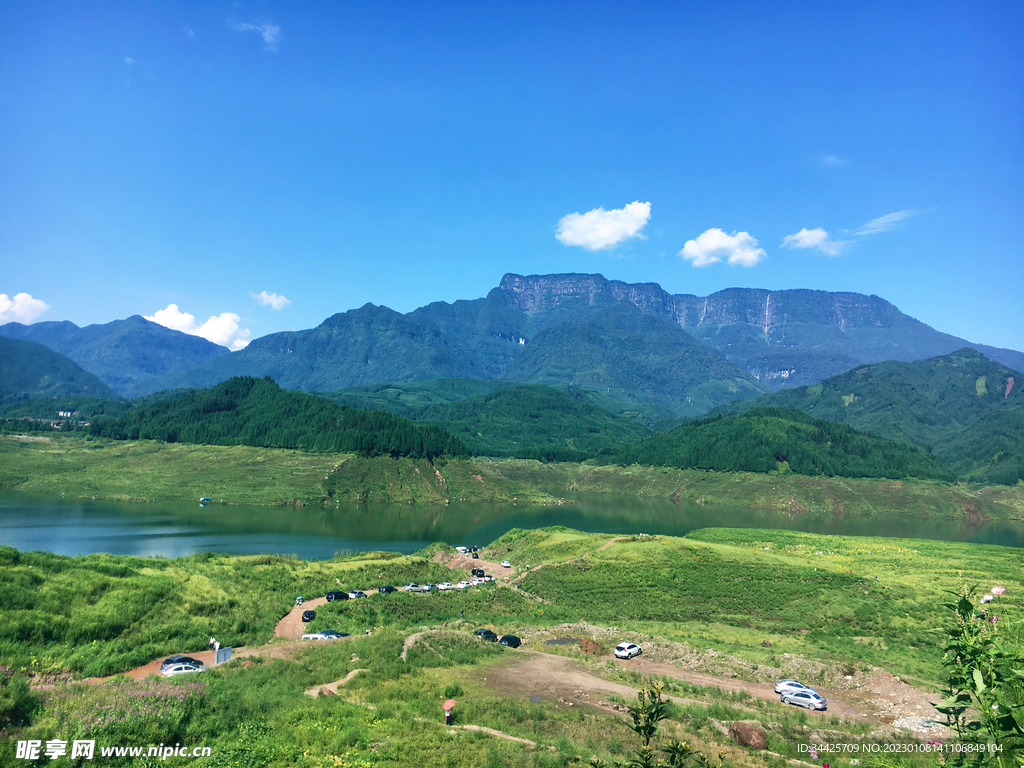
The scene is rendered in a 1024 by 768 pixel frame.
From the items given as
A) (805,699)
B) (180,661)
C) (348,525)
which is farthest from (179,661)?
(348,525)

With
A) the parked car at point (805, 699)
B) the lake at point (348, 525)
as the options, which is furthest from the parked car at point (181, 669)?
the lake at point (348, 525)

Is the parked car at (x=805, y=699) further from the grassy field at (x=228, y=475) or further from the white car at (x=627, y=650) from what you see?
the grassy field at (x=228, y=475)

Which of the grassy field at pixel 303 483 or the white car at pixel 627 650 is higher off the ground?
the white car at pixel 627 650

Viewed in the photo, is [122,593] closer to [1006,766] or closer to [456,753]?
[456,753]

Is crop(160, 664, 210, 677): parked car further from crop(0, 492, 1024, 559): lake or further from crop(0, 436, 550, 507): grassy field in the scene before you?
crop(0, 436, 550, 507): grassy field

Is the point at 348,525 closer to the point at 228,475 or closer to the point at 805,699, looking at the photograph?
the point at 228,475

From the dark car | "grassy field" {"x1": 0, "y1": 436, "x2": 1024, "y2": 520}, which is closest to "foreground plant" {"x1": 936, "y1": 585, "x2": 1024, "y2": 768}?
the dark car

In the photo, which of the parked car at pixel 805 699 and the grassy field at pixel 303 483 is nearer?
the parked car at pixel 805 699

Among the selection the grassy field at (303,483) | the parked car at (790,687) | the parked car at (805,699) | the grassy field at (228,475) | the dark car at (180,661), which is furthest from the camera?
the grassy field at (303,483)
